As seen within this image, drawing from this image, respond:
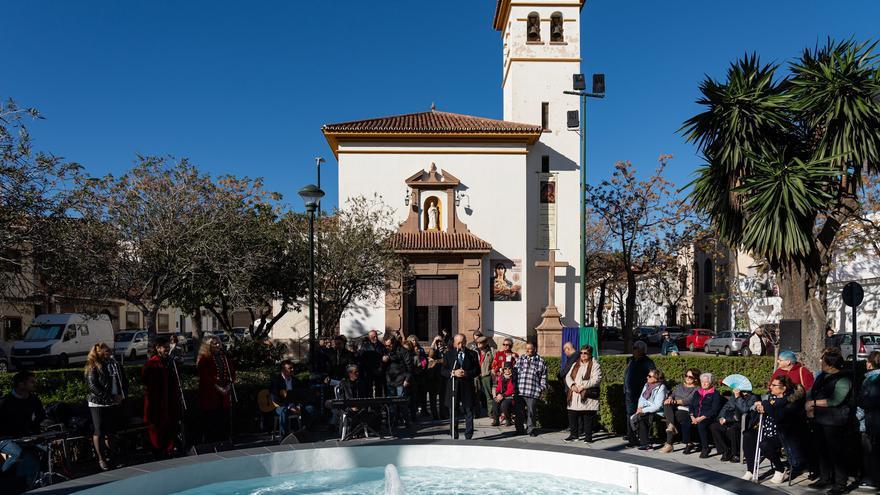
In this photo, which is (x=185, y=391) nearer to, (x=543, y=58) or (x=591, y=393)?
(x=591, y=393)

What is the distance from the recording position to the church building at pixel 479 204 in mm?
27344

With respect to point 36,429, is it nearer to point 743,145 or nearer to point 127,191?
point 127,191

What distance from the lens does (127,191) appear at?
53.1ft

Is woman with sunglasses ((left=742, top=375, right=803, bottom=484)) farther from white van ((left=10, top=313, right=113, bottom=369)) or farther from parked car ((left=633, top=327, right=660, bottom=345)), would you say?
parked car ((left=633, top=327, right=660, bottom=345))

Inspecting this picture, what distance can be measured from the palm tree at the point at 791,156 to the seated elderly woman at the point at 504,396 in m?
6.27

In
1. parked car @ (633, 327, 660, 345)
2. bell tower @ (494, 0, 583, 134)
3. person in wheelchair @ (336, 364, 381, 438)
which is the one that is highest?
bell tower @ (494, 0, 583, 134)

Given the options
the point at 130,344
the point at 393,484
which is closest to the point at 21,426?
the point at 393,484

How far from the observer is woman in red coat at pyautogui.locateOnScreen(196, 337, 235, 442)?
32.9 ft

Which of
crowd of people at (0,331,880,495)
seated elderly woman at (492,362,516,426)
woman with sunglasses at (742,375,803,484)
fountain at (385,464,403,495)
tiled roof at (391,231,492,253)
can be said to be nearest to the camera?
fountain at (385,464,403,495)

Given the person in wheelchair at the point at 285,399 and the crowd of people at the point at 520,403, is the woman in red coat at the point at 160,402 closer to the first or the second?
the crowd of people at the point at 520,403

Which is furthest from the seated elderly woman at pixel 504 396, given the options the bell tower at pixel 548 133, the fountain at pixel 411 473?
the bell tower at pixel 548 133

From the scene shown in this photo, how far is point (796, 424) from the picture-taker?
7984 millimetres

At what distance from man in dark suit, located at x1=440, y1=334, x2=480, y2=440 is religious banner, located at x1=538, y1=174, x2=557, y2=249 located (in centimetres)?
1859

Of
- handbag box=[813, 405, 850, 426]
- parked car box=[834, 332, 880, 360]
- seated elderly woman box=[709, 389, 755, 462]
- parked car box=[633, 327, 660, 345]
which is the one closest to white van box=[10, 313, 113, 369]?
seated elderly woman box=[709, 389, 755, 462]
